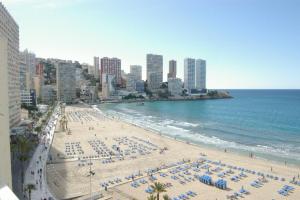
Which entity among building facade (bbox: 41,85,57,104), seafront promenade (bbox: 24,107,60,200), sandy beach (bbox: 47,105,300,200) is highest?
building facade (bbox: 41,85,57,104)

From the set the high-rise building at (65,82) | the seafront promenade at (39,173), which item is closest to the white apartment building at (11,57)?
the seafront promenade at (39,173)

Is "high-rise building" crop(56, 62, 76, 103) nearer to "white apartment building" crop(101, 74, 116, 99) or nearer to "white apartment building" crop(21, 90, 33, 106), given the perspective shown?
"white apartment building" crop(101, 74, 116, 99)

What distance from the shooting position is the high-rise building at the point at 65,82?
169m

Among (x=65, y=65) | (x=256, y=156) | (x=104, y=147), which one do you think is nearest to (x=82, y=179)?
(x=104, y=147)

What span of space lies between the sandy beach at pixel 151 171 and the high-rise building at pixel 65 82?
117133 mm

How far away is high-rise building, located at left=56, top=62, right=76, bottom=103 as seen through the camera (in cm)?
16925

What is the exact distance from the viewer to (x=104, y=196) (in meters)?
29.5

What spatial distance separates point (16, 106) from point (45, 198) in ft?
124

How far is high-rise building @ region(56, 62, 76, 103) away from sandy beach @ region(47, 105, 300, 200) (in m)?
117

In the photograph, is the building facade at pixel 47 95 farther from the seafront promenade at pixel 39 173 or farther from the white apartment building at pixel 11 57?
the seafront promenade at pixel 39 173

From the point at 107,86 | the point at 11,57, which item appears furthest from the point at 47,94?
the point at 11,57

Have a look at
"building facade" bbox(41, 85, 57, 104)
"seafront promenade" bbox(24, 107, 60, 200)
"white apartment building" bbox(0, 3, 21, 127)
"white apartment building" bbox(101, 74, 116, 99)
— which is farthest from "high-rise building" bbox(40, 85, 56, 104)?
"seafront promenade" bbox(24, 107, 60, 200)

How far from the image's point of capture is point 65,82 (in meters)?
170

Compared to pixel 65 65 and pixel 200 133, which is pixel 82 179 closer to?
pixel 200 133
